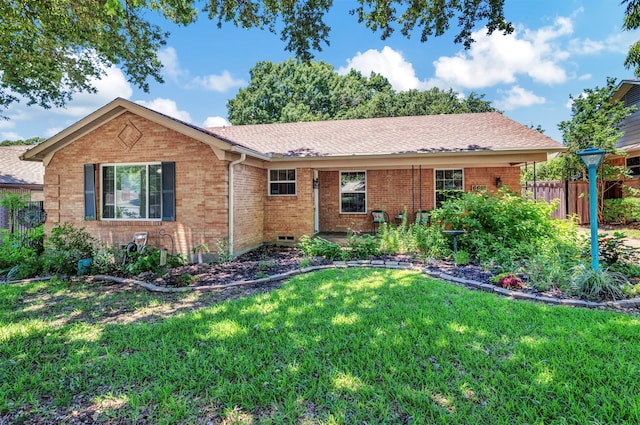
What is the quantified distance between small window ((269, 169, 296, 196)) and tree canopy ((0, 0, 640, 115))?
12.9ft

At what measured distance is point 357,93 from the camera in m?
34.0

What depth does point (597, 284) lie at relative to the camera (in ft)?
15.5

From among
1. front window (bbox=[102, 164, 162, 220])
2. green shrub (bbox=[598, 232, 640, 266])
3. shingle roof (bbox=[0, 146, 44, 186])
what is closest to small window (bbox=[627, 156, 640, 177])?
green shrub (bbox=[598, 232, 640, 266])

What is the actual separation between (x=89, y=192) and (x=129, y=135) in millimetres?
2059

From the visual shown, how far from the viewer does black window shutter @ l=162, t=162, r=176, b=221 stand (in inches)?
337

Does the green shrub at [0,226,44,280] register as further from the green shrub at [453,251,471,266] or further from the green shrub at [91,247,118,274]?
the green shrub at [453,251,471,266]

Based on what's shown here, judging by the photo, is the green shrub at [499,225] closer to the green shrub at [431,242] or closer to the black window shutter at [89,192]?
the green shrub at [431,242]

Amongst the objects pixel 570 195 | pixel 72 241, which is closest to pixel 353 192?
pixel 72 241

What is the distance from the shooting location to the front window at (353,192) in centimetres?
1261

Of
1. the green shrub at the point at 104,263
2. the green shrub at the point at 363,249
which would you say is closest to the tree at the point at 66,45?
the green shrub at the point at 104,263

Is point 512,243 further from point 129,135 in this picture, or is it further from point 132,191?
point 129,135

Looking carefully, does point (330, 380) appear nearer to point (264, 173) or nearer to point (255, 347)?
point (255, 347)

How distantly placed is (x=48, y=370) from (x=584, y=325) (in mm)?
5819

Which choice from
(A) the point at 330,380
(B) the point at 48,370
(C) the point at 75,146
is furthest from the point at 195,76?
(A) the point at 330,380
